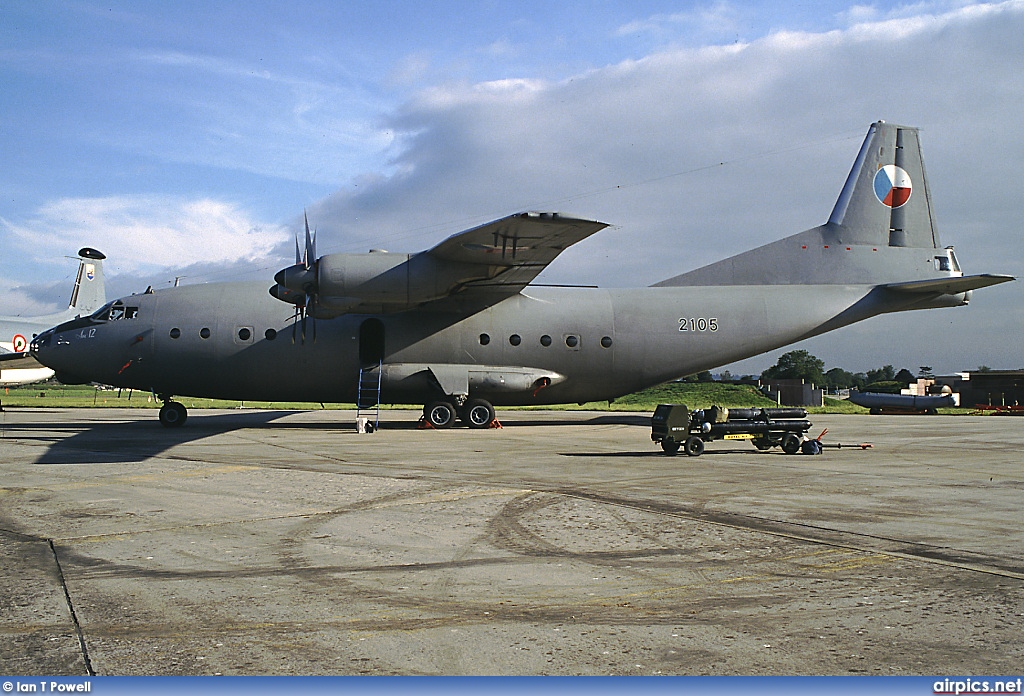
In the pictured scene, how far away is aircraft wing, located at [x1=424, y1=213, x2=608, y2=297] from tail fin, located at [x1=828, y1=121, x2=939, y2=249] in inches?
448

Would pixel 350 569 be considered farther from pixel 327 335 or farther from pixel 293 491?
pixel 327 335

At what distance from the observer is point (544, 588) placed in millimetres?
5719

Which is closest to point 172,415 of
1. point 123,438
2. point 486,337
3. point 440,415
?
point 123,438

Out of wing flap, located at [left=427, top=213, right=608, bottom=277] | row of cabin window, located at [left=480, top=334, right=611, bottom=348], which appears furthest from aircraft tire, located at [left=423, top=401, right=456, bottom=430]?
wing flap, located at [left=427, top=213, right=608, bottom=277]

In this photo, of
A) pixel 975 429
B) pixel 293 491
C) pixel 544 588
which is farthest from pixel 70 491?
pixel 975 429

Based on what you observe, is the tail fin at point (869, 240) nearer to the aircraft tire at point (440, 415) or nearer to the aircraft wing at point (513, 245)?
Result: the aircraft wing at point (513, 245)

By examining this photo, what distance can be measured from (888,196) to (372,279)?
17910mm

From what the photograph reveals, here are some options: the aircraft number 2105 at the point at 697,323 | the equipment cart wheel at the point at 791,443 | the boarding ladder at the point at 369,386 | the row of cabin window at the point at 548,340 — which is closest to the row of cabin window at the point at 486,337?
the row of cabin window at the point at 548,340

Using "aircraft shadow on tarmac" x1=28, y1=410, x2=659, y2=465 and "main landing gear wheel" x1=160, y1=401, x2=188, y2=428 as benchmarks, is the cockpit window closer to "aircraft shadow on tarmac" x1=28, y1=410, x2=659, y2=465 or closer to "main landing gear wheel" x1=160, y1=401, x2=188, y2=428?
"main landing gear wheel" x1=160, y1=401, x2=188, y2=428

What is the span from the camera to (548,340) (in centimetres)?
2375

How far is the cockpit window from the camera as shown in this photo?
73.9ft

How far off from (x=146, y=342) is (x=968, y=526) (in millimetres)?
21618

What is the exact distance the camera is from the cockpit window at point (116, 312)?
22.5 metres

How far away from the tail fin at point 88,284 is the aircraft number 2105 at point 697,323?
49662 millimetres
